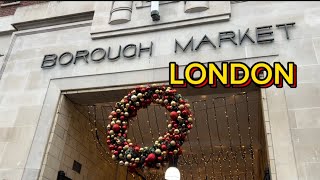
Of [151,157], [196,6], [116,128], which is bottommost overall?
[151,157]

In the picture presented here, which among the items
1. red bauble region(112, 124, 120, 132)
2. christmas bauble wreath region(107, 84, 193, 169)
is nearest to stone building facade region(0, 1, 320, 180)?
christmas bauble wreath region(107, 84, 193, 169)

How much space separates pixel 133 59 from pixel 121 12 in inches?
66.6

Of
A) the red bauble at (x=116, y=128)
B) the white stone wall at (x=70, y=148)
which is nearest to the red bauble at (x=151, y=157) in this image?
the red bauble at (x=116, y=128)

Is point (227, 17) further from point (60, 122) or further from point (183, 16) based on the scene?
point (60, 122)

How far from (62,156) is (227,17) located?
5788 millimetres

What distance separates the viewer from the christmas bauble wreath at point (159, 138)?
7.14 meters

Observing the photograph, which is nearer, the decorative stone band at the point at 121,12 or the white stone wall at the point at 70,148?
the white stone wall at the point at 70,148

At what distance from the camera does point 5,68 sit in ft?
34.8

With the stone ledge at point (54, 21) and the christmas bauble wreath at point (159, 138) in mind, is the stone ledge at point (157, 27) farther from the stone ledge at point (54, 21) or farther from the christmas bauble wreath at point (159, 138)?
the christmas bauble wreath at point (159, 138)

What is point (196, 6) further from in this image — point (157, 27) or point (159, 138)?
point (159, 138)

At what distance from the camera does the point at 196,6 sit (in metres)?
9.41

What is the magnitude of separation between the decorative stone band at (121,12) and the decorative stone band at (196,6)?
68.5 inches

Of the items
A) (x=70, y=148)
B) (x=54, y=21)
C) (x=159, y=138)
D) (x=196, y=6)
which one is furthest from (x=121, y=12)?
(x=159, y=138)

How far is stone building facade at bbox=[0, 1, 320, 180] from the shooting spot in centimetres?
733
